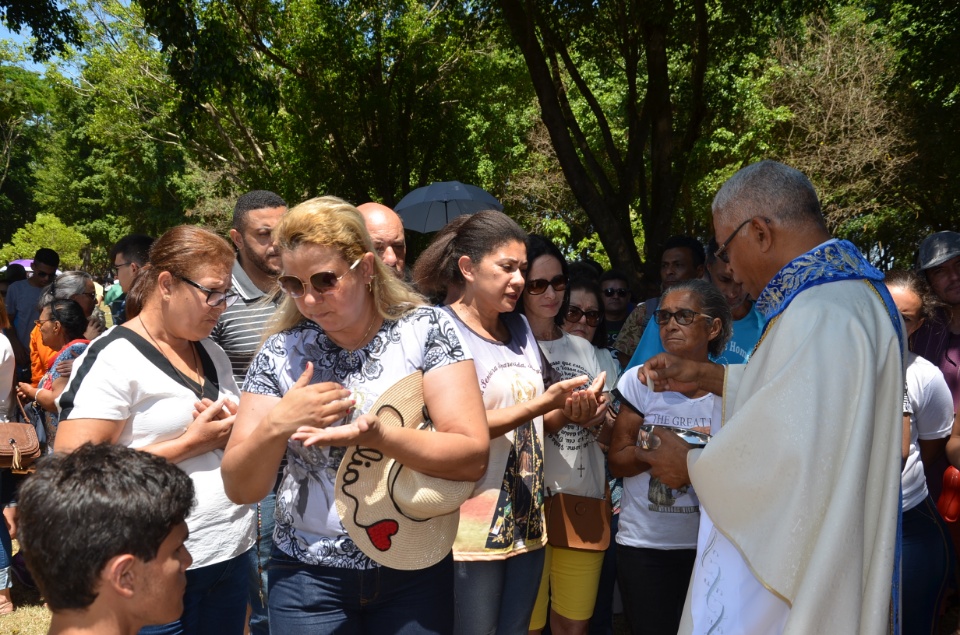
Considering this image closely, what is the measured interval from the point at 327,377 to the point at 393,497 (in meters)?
0.44

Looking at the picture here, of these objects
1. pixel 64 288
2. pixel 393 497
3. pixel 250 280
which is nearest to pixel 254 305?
pixel 250 280

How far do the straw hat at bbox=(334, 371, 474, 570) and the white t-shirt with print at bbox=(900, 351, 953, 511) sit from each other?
8.25 feet

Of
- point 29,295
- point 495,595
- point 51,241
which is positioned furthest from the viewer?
point 51,241

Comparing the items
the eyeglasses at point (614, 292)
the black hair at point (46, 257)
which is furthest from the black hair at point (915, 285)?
the black hair at point (46, 257)

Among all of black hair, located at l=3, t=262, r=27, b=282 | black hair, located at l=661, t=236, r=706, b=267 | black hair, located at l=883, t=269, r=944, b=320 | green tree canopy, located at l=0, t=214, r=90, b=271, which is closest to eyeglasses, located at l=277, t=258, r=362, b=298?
black hair, located at l=883, t=269, r=944, b=320

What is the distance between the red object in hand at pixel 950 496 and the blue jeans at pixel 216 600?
3.47m

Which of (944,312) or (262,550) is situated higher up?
(944,312)

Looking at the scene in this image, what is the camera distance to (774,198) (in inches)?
105

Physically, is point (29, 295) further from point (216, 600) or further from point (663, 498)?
point (663, 498)

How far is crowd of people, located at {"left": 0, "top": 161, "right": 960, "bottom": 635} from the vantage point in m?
2.23

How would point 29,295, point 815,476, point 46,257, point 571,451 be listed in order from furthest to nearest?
point 46,257 → point 29,295 → point 571,451 → point 815,476

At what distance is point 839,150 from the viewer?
18.1 meters

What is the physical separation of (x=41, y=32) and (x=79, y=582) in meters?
10.7

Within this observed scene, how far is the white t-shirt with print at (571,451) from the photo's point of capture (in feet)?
13.3
